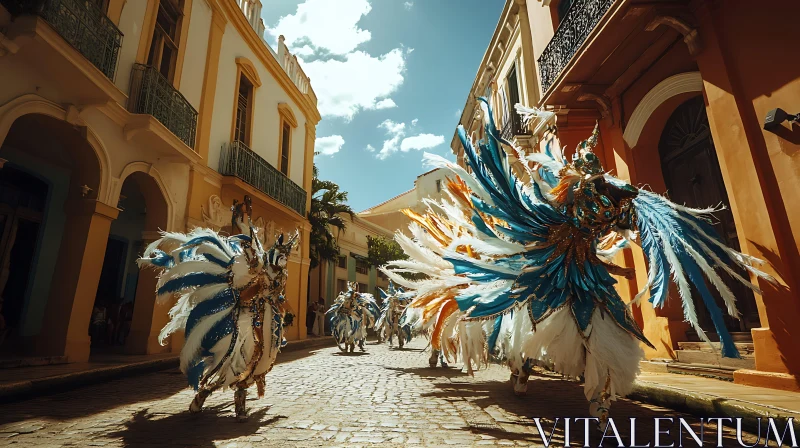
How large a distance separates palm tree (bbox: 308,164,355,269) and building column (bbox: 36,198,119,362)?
11.4 metres

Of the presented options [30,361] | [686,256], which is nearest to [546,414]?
[686,256]

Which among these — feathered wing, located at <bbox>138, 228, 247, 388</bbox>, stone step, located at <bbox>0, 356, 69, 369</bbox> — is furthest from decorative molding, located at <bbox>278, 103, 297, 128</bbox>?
feathered wing, located at <bbox>138, 228, 247, 388</bbox>

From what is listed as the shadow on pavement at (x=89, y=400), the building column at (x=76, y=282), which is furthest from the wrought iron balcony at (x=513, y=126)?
the building column at (x=76, y=282)

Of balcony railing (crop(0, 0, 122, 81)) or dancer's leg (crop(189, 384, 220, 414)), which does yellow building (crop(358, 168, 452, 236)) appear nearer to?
balcony railing (crop(0, 0, 122, 81))

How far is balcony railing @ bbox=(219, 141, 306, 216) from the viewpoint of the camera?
445 inches

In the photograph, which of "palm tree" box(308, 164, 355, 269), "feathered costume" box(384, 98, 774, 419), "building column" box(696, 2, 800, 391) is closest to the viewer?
"feathered costume" box(384, 98, 774, 419)

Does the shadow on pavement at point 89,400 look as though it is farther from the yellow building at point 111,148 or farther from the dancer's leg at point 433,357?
the dancer's leg at point 433,357

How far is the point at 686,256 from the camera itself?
2727 mm

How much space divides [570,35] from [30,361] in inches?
428

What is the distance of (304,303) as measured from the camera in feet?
49.7

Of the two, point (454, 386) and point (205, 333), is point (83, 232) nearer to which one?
point (205, 333)

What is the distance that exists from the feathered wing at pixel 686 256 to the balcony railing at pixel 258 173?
34.3ft

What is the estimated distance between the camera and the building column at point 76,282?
6430mm

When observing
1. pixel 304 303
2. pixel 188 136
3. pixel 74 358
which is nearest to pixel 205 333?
pixel 74 358
